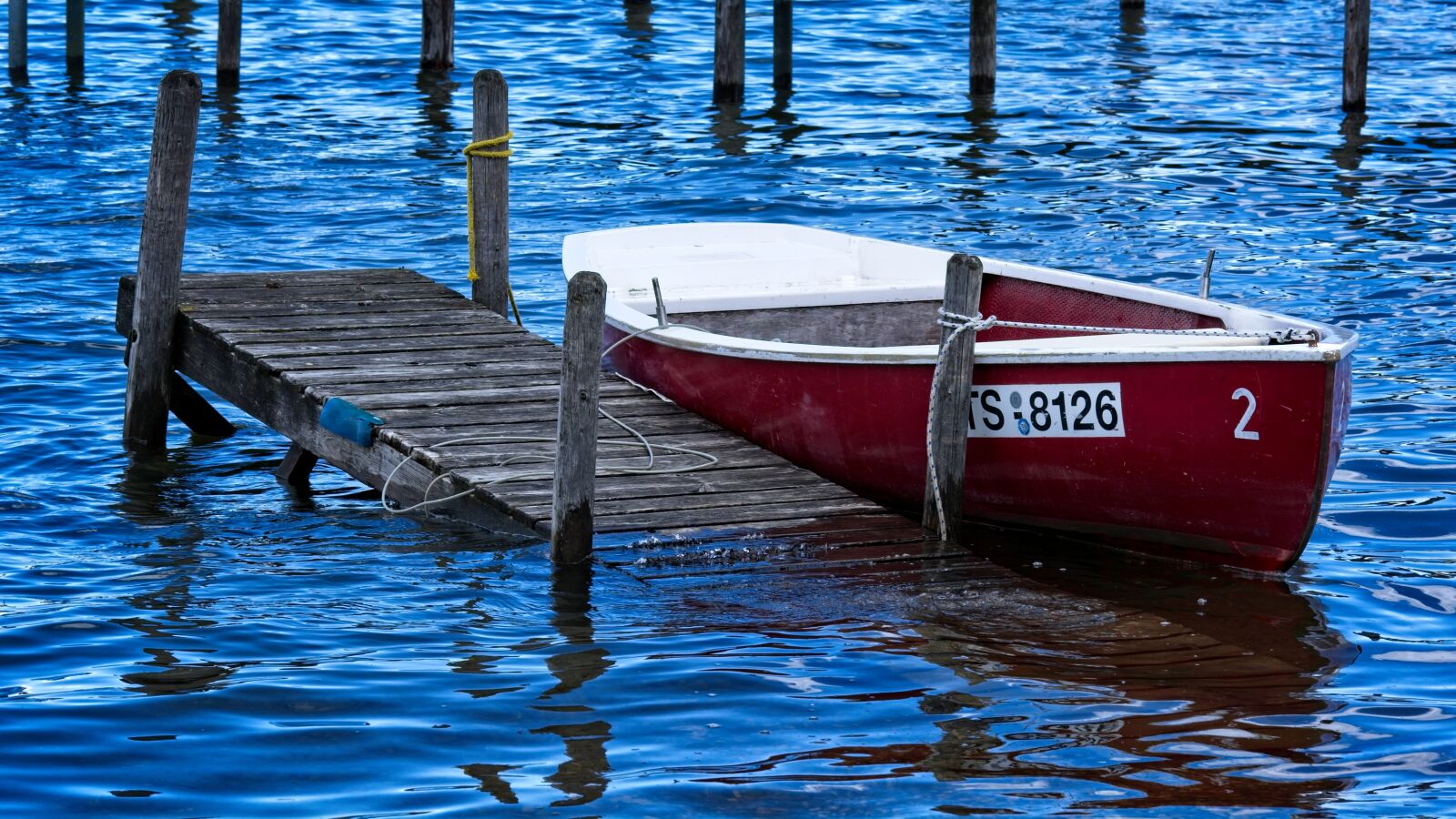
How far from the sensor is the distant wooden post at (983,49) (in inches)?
725

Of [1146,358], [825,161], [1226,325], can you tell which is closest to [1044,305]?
[1226,325]

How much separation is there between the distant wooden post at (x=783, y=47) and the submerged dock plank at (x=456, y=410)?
403 inches

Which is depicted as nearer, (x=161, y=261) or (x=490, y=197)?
(x=161, y=261)

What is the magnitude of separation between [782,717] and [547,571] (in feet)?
4.81

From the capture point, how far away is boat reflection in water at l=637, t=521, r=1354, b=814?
504 cm

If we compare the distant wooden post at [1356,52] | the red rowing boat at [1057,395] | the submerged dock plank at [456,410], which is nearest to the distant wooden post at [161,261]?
the submerged dock plank at [456,410]

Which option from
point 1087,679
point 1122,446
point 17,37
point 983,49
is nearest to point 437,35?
point 17,37

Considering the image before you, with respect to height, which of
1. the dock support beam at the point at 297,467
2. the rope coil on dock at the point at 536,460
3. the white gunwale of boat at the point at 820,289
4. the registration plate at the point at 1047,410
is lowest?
the dock support beam at the point at 297,467

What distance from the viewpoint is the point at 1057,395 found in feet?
21.9

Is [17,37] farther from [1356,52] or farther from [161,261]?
[1356,52]

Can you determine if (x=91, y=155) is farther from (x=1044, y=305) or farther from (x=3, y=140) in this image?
(x=1044, y=305)

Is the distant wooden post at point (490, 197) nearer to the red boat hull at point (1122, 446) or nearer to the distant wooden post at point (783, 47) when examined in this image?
the red boat hull at point (1122, 446)

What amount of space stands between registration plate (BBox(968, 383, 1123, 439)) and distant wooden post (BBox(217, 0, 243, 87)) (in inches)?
553

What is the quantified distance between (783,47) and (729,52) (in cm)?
103
